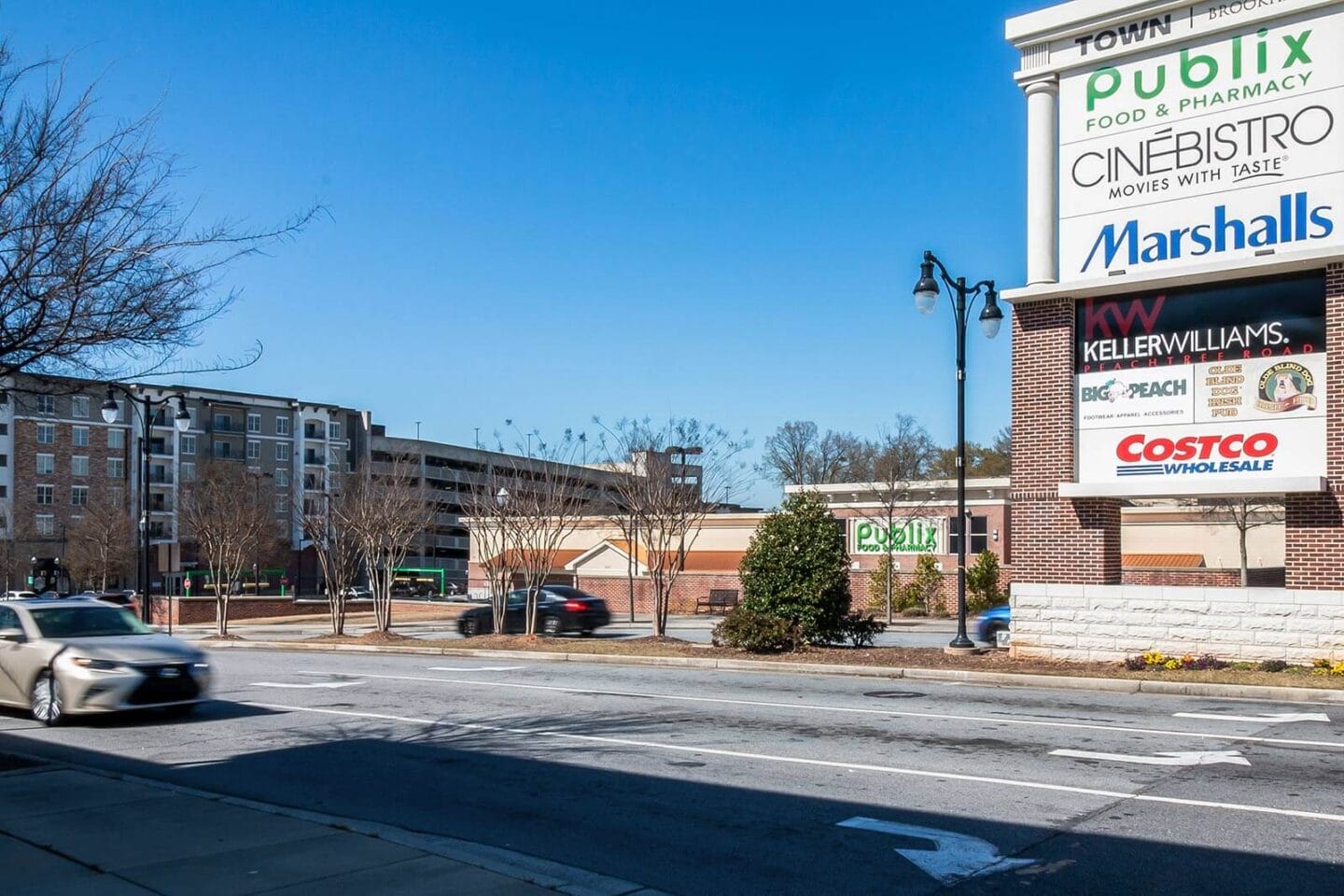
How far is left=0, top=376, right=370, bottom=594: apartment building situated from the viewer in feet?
290

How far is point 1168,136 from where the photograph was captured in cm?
1980

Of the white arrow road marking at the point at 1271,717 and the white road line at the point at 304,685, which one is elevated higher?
the white arrow road marking at the point at 1271,717

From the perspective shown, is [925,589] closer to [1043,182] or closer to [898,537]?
[898,537]

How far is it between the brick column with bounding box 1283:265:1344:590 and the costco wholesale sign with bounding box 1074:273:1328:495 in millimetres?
158

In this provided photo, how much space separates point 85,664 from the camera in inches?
550

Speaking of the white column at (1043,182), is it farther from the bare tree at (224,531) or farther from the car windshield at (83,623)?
the bare tree at (224,531)

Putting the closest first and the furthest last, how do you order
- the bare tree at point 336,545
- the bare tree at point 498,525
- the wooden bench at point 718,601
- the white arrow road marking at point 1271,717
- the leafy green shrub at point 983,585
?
the white arrow road marking at point 1271,717 < the bare tree at point 498,525 < the bare tree at point 336,545 < the leafy green shrub at point 983,585 < the wooden bench at point 718,601

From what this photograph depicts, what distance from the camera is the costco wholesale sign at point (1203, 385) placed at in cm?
1850

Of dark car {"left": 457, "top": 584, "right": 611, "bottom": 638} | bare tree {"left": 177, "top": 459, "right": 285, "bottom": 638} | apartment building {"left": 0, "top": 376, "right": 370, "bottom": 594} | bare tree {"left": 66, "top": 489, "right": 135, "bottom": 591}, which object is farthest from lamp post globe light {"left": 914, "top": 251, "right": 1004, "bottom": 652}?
apartment building {"left": 0, "top": 376, "right": 370, "bottom": 594}

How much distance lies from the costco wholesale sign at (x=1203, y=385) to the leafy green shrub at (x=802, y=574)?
5.59 meters

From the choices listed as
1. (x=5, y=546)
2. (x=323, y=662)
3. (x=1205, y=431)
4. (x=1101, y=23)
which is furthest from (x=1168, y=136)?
(x=5, y=546)

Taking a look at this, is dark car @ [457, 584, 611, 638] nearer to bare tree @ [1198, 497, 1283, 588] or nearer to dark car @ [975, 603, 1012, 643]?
dark car @ [975, 603, 1012, 643]

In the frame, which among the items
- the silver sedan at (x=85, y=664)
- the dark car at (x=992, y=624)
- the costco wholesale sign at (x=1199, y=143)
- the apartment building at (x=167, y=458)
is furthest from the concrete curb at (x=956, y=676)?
the apartment building at (x=167, y=458)

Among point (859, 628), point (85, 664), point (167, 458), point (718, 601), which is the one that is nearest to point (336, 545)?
point (859, 628)
